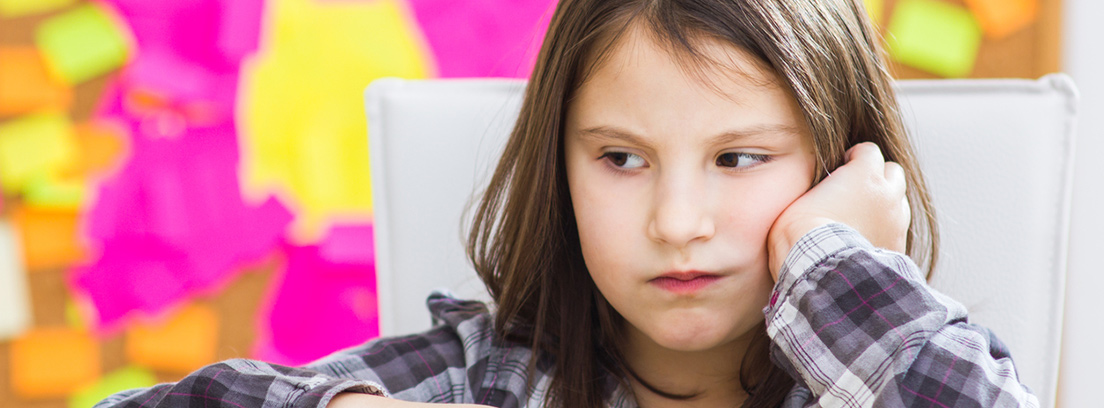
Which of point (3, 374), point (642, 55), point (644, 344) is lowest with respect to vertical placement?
point (3, 374)

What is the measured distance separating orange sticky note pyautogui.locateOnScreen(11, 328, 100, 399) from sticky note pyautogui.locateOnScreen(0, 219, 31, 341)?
0.07 ft

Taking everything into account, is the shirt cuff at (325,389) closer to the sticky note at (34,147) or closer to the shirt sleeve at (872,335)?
the shirt sleeve at (872,335)

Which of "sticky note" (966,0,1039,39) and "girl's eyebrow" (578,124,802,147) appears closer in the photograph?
"girl's eyebrow" (578,124,802,147)

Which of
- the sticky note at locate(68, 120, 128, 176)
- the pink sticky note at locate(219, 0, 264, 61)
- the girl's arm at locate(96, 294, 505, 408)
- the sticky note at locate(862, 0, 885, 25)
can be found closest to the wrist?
the girl's arm at locate(96, 294, 505, 408)

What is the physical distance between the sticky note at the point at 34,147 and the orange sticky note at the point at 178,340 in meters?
0.27

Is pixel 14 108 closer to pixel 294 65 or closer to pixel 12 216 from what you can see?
pixel 12 216

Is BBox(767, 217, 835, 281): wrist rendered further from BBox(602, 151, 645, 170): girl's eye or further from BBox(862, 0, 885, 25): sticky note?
BBox(862, 0, 885, 25): sticky note

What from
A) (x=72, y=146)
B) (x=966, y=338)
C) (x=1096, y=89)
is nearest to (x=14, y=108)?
(x=72, y=146)

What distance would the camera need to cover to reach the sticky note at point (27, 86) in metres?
1.17

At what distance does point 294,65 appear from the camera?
3.76 ft

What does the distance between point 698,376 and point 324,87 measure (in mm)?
723

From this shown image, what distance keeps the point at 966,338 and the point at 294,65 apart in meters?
0.94

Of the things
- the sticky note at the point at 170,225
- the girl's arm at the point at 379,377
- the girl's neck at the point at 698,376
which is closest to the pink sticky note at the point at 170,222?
the sticky note at the point at 170,225

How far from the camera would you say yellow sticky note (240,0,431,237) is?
3.72 feet
